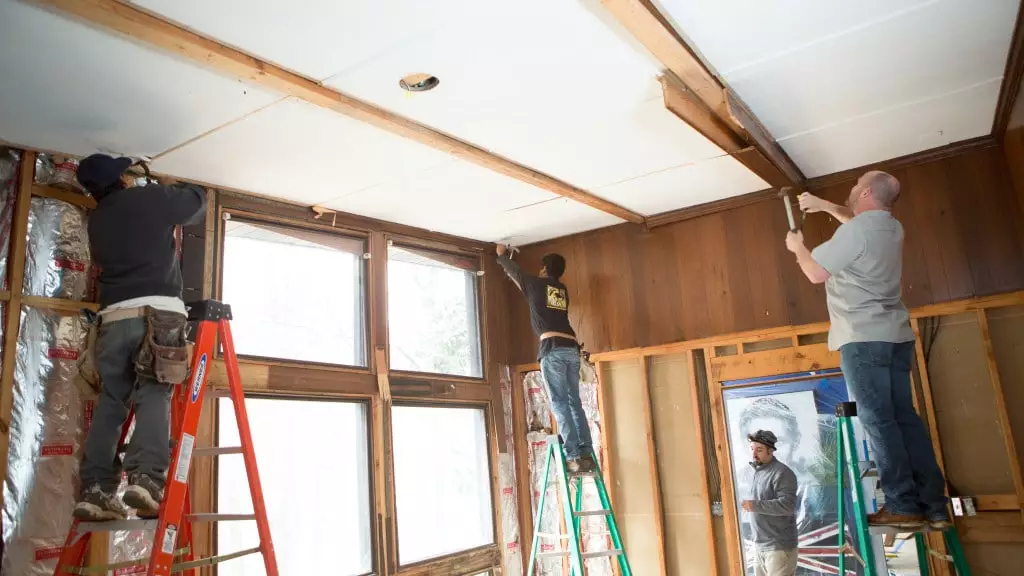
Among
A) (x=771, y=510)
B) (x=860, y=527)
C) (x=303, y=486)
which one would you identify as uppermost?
(x=303, y=486)

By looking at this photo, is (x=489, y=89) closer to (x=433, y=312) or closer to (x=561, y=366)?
(x=561, y=366)

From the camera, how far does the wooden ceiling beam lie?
8.36 feet

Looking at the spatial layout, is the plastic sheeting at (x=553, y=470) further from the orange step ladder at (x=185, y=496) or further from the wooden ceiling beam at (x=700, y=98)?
the orange step ladder at (x=185, y=496)

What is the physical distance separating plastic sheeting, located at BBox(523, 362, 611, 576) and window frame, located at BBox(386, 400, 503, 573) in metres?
0.31

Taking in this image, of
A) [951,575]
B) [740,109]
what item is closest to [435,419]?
[740,109]

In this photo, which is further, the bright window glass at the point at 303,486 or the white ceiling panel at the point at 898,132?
the bright window glass at the point at 303,486

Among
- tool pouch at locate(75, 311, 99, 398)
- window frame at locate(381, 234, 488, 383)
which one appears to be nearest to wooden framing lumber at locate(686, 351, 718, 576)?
window frame at locate(381, 234, 488, 383)

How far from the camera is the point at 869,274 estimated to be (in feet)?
9.05

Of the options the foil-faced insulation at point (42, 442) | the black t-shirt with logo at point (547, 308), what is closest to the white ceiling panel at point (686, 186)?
the black t-shirt with logo at point (547, 308)

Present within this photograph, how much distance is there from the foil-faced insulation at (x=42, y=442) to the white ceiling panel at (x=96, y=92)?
0.82 meters

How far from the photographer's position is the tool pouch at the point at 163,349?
260 centimetres

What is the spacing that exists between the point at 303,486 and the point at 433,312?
63.1 inches

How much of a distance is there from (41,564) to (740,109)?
3.70 metres

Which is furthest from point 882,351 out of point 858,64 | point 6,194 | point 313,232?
point 6,194
